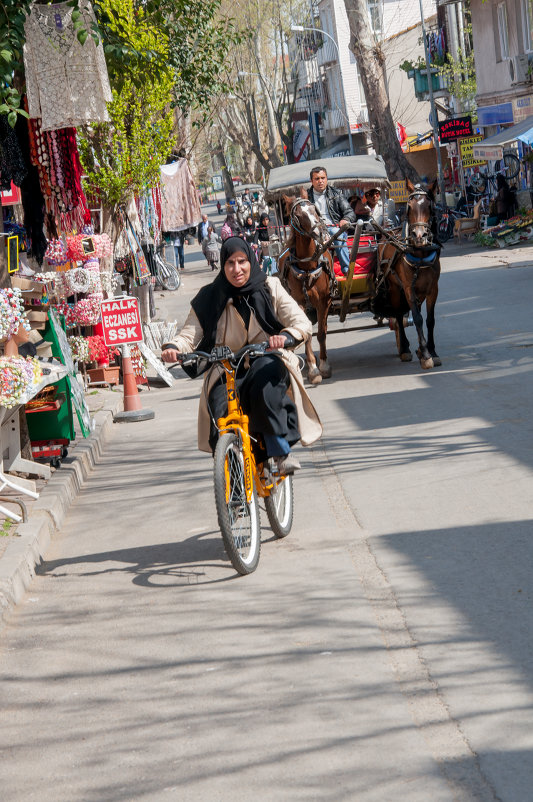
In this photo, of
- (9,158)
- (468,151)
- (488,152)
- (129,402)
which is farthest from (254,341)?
(468,151)

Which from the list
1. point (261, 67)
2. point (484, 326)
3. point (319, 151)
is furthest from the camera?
point (319, 151)

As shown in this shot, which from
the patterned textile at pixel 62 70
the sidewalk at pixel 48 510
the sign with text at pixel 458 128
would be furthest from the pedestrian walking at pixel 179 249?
the patterned textile at pixel 62 70

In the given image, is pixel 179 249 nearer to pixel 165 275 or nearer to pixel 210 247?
pixel 210 247

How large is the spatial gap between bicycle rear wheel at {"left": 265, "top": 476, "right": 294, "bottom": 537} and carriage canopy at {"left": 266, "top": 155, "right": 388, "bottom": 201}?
1083cm

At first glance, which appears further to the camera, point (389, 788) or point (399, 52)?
point (399, 52)

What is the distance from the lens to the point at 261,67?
5528 centimetres

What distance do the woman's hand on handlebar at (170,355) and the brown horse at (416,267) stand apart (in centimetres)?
697

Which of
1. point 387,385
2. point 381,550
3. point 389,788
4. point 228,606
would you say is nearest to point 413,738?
point 389,788

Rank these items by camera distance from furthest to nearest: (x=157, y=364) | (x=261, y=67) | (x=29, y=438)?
(x=261, y=67) → (x=157, y=364) → (x=29, y=438)

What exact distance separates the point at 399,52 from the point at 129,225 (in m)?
49.4

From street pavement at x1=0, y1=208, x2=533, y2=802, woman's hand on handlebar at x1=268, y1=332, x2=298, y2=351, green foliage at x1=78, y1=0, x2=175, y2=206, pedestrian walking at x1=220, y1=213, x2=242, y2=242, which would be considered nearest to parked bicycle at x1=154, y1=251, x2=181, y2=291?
pedestrian walking at x1=220, y1=213, x2=242, y2=242

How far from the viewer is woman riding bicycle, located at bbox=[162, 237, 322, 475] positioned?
6.70 metres

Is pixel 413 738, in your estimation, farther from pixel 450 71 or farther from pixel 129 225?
pixel 450 71

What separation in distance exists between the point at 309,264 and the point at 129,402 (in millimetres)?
2752
